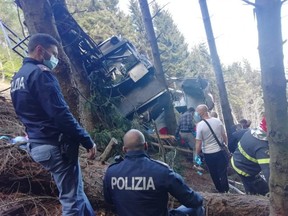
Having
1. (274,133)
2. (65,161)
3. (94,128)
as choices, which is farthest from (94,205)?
(94,128)

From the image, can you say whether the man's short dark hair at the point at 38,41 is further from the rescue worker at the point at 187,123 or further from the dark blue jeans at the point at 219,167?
the rescue worker at the point at 187,123

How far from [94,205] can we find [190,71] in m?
26.6

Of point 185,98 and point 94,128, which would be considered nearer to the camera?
point 94,128

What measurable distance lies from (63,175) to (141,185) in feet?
2.56

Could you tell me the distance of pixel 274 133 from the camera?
2.11 metres

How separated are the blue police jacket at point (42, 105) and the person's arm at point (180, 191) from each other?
0.85 meters

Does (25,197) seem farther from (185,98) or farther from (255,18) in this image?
(185,98)

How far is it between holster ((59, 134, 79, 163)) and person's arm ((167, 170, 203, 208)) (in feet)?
3.05

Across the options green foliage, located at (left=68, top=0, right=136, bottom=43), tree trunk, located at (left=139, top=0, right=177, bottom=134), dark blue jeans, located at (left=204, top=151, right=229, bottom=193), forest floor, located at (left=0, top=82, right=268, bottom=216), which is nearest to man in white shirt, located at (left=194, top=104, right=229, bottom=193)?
dark blue jeans, located at (left=204, top=151, right=229, bottom=193)

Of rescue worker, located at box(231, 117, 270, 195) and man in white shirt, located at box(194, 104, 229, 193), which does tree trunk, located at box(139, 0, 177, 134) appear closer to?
man in white shirt, located at box(194, 104, 229, 193)

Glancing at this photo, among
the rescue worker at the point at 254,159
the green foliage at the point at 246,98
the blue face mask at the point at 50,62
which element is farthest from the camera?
the green foliage at the point at 246,98

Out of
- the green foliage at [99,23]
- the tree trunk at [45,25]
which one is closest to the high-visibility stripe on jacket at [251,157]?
the tree trunk at [45,25]

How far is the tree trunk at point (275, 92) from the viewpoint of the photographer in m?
1.95

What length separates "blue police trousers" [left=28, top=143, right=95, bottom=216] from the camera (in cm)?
266
